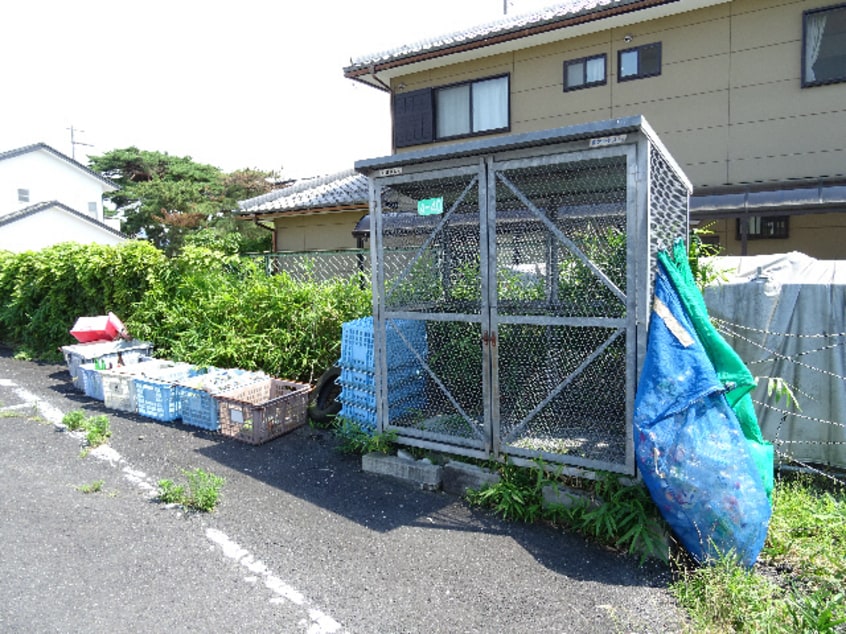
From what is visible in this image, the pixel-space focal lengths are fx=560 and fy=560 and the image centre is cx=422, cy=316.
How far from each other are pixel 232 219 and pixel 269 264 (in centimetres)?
1438

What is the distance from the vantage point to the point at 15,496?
415 cm

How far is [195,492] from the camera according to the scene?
3.97m

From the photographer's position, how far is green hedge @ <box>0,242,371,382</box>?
22.2 ft

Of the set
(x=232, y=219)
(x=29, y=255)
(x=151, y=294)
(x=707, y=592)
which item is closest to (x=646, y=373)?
(x=707, y=592)

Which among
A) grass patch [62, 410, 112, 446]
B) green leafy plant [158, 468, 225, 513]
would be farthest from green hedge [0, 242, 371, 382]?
green leafy plant [158, 468, 225, 513]

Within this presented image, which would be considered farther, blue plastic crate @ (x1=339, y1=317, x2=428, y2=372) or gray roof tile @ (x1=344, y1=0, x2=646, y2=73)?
gray roof tile @ (x1=344, y1=0, x2=646, y2=73)

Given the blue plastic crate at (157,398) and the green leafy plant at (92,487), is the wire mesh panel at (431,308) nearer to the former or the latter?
the green leafy plant at (92,487)

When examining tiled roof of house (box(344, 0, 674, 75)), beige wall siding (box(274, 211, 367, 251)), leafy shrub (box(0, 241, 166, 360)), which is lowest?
leafy shrub (box(0, 241, 166, 360))

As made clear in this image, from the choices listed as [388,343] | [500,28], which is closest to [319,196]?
[500,28]

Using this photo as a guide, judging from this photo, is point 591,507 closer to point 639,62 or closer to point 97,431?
point 97,431

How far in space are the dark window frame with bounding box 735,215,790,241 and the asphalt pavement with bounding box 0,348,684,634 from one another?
22.5 ft

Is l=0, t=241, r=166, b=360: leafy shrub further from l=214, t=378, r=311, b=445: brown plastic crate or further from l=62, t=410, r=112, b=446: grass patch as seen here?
l=214, t=378, r=311, b=445: brown plastic crate

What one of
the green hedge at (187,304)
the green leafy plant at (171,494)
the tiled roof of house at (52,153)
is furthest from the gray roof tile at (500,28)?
the tiled roof of house at (52,153)

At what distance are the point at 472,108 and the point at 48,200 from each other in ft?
88.1
